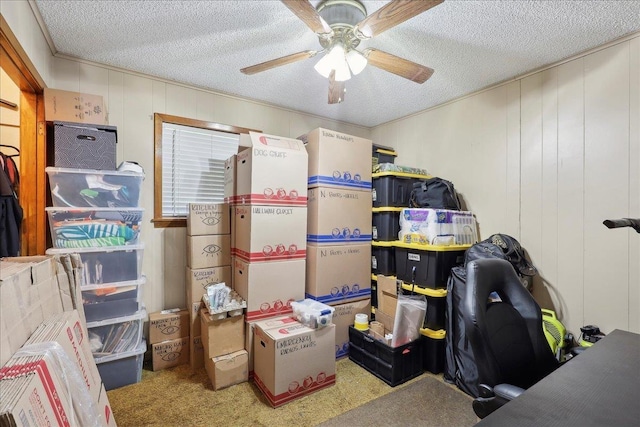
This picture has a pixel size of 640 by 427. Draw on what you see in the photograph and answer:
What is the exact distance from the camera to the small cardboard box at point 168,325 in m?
2.37

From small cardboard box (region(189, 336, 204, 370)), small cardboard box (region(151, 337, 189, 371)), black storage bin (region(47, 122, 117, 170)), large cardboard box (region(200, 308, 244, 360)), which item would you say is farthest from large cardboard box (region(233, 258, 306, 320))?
black storage bin (region(47, 122, 117, 170))

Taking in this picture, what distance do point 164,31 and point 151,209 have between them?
4.70 feet

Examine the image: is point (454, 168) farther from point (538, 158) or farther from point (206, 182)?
point (206, 182)

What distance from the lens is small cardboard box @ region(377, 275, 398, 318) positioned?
2547 mm

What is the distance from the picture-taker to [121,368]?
212 centimetres

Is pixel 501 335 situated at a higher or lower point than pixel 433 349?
higher

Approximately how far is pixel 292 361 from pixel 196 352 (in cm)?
92

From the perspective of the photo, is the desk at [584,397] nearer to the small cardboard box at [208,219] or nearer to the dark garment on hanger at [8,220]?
the small cardboard box at [208,219]

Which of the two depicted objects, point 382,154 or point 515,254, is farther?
point 382,154

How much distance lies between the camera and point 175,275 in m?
2.70

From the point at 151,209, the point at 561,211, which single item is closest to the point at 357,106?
the point at 561,211

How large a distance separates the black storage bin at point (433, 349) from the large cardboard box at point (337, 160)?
1.37 m

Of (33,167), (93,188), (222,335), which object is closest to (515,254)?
(222,335)

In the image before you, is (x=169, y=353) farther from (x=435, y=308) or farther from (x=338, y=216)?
(x=435, y=308)
